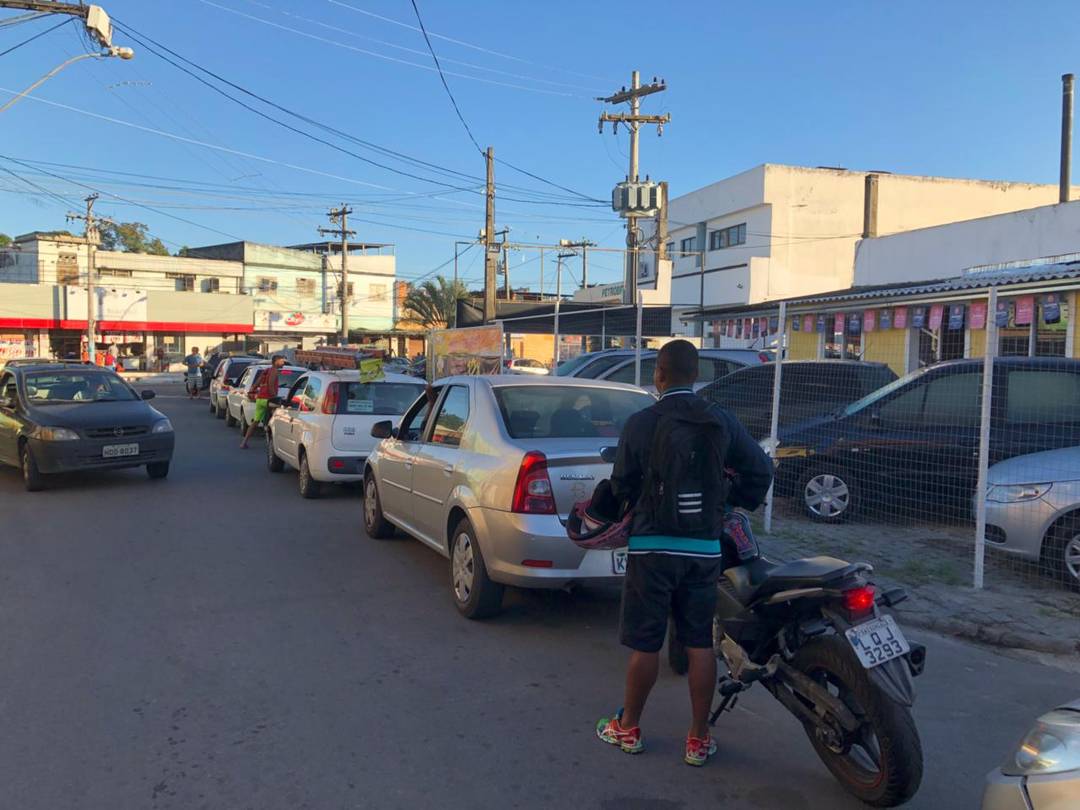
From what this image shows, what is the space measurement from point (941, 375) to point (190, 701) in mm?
7215

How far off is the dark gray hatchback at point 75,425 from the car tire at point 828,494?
26.5 feet

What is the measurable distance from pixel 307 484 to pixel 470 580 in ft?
17.4

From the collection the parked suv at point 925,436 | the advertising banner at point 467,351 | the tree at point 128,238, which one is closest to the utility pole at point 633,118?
the advertising banner at point 467,351

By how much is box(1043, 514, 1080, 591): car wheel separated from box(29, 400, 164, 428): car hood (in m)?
10.3

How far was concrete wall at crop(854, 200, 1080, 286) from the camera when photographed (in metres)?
25.3

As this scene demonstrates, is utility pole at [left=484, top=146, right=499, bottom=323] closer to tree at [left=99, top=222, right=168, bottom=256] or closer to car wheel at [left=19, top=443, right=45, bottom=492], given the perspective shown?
car wheel at [left=19, top=443, right=45, bottom=492]

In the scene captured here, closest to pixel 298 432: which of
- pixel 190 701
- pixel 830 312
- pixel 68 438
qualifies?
pixel 68 438

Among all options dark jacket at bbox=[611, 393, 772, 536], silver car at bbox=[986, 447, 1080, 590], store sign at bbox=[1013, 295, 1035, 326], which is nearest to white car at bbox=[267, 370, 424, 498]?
silver car at bbox=[986, 447, 1080, 590]

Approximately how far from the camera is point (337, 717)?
4.40 metres

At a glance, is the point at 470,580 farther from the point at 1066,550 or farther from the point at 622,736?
the point at 1066,550

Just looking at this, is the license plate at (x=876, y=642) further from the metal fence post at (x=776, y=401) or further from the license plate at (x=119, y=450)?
the license plate at (x=119, y=450)

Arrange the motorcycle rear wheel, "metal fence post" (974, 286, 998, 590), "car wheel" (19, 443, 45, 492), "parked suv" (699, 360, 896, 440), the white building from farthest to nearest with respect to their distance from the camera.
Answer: the white building, "car wheel" (19, 443, 45, 492), "parked suv" (699, 360, 896, 440), "metal fence post" (974, 286, 998, 590), the motorcycle rear wheel

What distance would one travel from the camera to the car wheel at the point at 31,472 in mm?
10938

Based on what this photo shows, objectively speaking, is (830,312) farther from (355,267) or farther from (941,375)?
(355,267)
